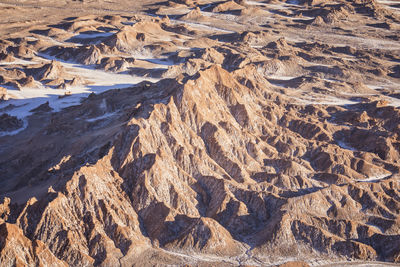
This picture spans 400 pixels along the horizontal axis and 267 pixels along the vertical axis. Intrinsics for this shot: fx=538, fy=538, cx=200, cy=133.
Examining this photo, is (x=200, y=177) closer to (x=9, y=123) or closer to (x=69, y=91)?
(x=9, y=123)

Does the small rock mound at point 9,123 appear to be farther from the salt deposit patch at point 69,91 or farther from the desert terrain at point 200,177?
the salt deposit patch at point 69,91

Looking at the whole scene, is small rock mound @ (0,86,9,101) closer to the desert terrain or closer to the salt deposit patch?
the desert terrain

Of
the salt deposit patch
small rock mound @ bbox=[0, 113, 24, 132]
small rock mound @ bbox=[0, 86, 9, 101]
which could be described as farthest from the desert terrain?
the salt deposit patch

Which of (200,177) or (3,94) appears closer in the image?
(200,177)

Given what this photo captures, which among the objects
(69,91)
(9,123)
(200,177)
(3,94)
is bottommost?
(69,91)

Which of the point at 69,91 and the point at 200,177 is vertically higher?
the point at 200,177

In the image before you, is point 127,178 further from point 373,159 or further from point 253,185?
point 373,159

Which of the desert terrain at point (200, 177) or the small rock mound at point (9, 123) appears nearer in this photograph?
the desert terrain at point (200, 177)

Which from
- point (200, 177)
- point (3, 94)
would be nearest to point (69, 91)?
point (3, 94)

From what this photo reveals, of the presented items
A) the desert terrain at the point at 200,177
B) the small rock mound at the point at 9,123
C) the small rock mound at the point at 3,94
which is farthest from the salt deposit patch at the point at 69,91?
the small rock mound at the point at 9,123

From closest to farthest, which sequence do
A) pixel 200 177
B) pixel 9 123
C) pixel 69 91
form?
1. pixel 200 177
2. pixel 9 123
3. pixel 69 91

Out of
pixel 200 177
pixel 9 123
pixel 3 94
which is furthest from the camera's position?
pixel 3 94
